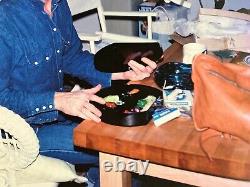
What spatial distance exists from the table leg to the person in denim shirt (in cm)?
14

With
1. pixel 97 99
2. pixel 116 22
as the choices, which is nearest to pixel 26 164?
pixel 97 99

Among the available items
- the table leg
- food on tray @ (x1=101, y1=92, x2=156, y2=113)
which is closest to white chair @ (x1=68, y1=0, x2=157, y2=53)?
food on tray @ (x1=101, y1=92, x2=156, y2=113)

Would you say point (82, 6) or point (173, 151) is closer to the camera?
point (173, 151)

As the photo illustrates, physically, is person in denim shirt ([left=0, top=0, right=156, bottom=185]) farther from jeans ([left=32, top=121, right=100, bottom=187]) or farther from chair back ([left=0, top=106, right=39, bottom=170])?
chair back ([left=0, top=106, right=39, bottom=170])

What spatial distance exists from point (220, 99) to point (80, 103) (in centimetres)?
39

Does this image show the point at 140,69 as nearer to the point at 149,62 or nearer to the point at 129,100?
the point at 149,62

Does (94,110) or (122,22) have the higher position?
(94,110)

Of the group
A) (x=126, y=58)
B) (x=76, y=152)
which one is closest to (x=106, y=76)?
(x=126, y=58)

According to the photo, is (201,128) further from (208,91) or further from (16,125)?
(16,125)

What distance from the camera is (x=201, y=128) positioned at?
99 centimetres

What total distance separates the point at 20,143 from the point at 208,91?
525 millimetres

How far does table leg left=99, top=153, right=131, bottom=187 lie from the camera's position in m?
1.07

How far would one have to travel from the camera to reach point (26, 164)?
1197mm

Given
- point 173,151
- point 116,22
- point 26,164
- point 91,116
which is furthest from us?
point 116,22
